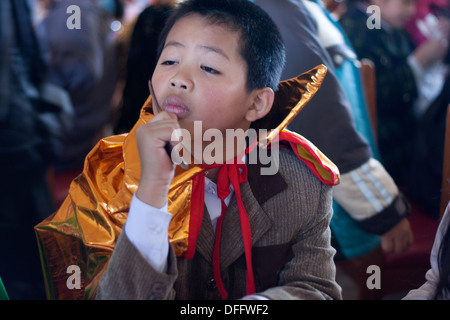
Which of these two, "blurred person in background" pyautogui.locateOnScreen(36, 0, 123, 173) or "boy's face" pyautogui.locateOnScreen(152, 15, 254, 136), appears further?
"blurred person in background" pyautogui.locateOnScreen(36, 0, 123, 173)

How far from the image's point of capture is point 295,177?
69 cm

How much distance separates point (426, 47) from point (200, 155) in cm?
148

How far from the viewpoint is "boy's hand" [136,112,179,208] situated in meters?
0.55

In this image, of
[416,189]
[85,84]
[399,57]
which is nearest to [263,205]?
[416,189]

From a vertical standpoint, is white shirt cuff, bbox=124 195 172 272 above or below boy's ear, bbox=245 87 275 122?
below

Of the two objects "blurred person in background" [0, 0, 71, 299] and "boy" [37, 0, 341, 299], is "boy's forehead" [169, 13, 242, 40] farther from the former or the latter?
"blurred person in background" [0, 0, 71, 299]

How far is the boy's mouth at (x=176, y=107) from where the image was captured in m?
0.59

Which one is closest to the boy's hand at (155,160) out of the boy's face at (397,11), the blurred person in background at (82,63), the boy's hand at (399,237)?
the blurred person in background at (82,63)

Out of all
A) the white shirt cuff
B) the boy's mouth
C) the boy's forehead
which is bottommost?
the white shirt cuff

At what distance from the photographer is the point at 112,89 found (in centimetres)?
161

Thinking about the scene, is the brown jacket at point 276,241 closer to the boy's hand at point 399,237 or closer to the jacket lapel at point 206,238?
the jacket lapel at point 206,238

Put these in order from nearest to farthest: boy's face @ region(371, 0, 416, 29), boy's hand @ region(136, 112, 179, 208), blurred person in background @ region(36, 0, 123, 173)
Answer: boy's hand @ region(136, 112, 179, 208) < blurred person in background @ region(36, 0, 123, 173) < boy's face @ region(371, 0, 416, 29)

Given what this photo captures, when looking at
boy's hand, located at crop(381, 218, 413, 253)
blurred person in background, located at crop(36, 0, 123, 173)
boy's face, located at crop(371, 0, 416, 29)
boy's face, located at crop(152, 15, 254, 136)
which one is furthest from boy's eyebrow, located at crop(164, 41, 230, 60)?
boy's face, located at crop(371, 0, 416, 29)

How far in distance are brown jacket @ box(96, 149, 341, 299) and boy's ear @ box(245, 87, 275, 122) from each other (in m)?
0.08
